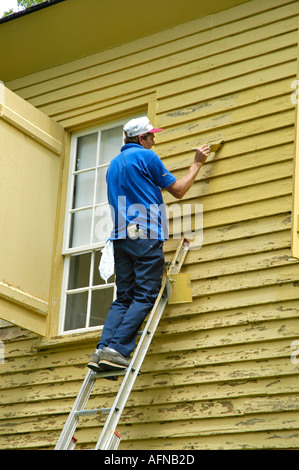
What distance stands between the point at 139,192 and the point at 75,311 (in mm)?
1674

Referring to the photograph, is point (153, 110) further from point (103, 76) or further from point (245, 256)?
point (245, 256)

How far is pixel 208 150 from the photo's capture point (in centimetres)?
668

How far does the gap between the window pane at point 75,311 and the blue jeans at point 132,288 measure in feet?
4.08

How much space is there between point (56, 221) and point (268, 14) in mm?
2698

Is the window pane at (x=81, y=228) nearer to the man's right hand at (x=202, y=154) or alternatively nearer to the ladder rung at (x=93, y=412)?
the man's right hand at (x=202, y=154)

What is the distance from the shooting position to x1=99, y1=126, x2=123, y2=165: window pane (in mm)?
7934

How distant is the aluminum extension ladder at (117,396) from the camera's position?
18.3ft

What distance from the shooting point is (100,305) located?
7469 millimetres

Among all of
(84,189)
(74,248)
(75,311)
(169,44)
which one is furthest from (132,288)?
(169,44)

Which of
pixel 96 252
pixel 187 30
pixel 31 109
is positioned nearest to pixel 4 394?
pixel 96 252

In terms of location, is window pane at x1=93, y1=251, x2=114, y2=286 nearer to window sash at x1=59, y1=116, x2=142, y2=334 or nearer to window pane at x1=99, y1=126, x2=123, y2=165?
window sash at x1=59, y1=116, x2=142, y2=334

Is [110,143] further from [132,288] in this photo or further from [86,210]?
[132,288]

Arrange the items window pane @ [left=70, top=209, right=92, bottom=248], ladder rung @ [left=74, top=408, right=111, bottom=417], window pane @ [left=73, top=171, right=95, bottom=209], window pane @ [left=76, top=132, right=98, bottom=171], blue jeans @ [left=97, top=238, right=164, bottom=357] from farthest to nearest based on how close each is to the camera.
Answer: window pane @ [left=76, top=132, right=98, bottom=171]
window pane @ [left=73, top=171, right=95, bottom=209]
window pane @ [left=70, top=209, right=92, bottom=248]
blue jeans @ [left=97, top=238, right=164, bottom=357]
ladder rung @ [left=74, top=408, right=111, bottom=417]

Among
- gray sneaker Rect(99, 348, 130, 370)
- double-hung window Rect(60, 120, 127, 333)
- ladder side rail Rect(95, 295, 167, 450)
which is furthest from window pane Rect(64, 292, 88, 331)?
gray sneaker Rect(99, 348, 130, 370)
